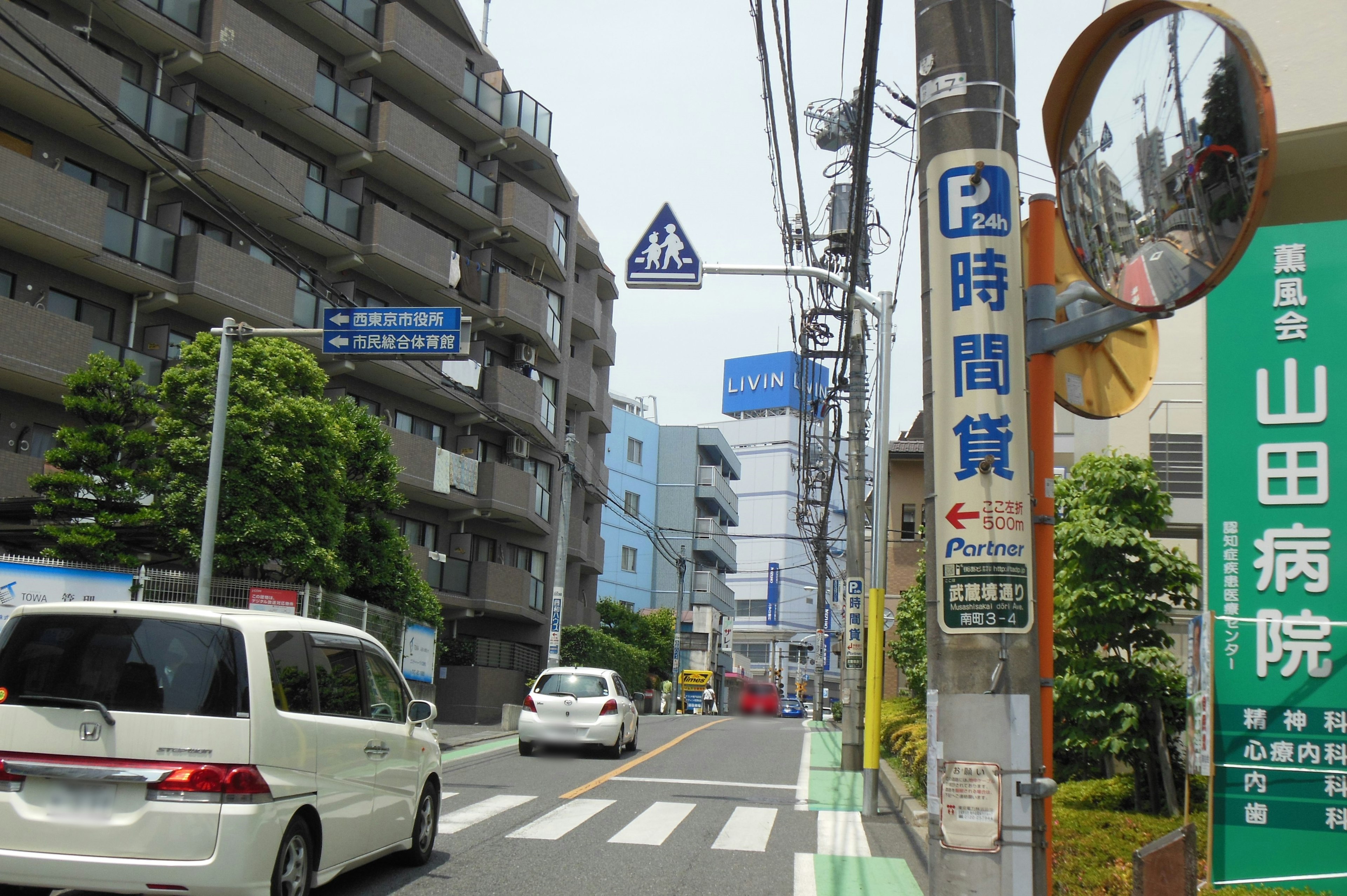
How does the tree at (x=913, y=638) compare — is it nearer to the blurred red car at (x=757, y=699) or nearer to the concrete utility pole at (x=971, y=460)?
the concrete utility pole at (x=971, y=460)

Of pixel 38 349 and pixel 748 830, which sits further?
pixel 38 349

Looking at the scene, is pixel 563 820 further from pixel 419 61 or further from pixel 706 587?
pixel 706 587

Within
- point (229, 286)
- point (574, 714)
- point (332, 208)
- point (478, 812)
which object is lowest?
point (478, 812)

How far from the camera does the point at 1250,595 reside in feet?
27.7

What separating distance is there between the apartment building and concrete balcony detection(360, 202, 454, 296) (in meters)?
0.07

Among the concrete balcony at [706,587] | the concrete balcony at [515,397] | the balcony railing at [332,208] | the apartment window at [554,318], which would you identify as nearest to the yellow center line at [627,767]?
the concrete balcony at [515,397]

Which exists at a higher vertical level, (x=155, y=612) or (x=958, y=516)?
(x=958, y=516)

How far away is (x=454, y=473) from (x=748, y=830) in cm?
2214

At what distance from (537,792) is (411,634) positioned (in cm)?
1013

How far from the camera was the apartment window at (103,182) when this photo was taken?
2234cm

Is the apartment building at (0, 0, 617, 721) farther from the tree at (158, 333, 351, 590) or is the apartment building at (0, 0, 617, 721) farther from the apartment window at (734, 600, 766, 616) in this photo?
the apartment window at (734, 600, 766, 616)

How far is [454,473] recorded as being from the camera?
31719 mm

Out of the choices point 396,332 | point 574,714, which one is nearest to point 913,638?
point 574,714

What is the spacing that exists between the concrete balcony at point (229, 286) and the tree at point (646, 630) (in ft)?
73.5
